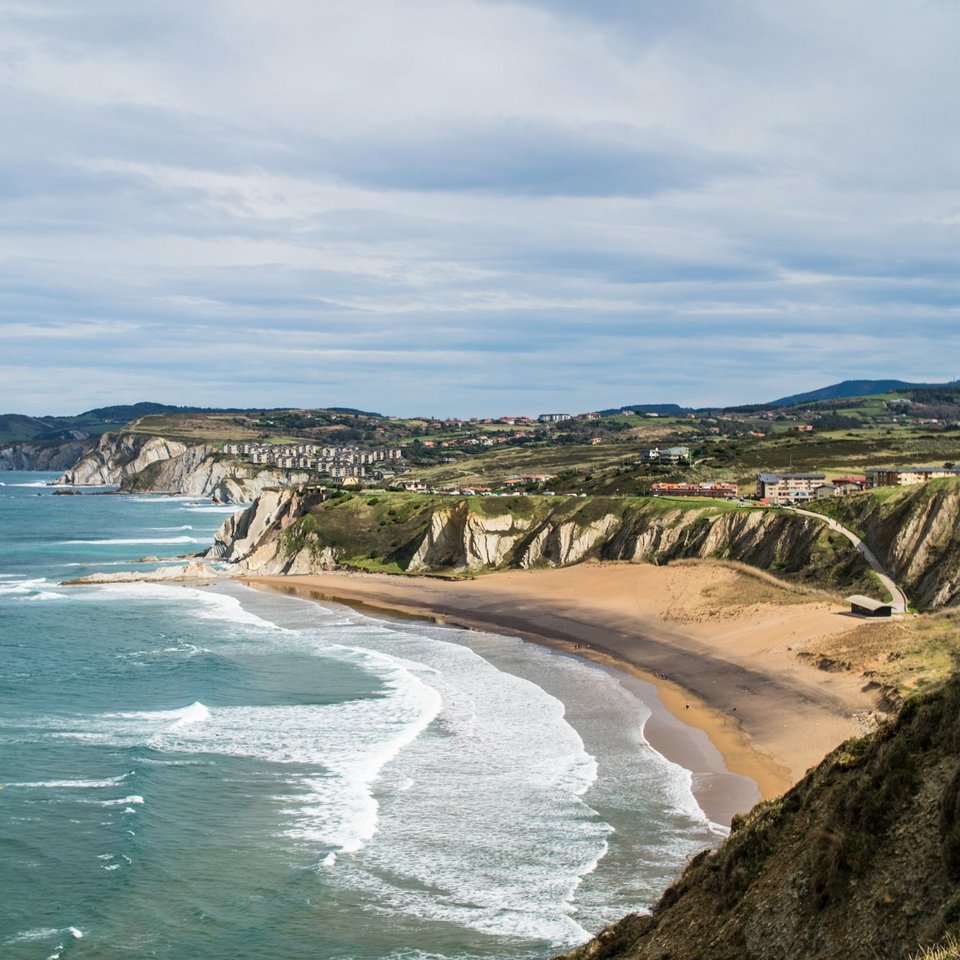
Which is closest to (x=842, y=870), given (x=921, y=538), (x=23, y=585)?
(x=921, y=538)

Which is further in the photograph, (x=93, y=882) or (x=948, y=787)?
(x=93, y=882)

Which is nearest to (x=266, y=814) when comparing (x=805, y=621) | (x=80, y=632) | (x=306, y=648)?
(x=306, y=648)

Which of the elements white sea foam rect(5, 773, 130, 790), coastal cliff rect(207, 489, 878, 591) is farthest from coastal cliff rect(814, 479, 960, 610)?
white sea foam rect(5, 773, 130, 790)

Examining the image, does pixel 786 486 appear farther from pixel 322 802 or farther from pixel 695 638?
pixel 322 802

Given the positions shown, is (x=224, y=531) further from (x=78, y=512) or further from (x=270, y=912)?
(x=270, y=912)

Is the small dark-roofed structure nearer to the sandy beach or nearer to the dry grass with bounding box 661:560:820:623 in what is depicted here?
the sandy beach
